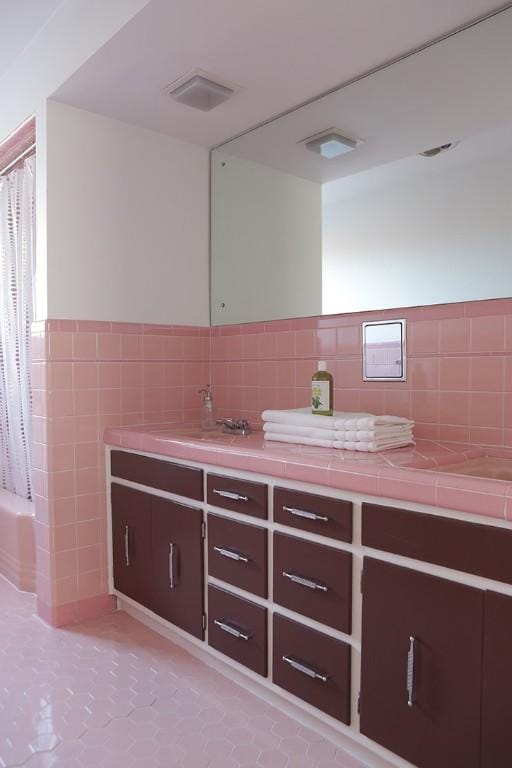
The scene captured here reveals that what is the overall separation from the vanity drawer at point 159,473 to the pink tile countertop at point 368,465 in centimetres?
5

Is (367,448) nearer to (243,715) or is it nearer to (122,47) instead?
(243,715)

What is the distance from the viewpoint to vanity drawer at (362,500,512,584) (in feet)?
3.86

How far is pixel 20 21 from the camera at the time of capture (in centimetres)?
227

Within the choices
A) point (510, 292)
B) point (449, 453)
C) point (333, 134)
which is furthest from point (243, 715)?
point (333, 134)

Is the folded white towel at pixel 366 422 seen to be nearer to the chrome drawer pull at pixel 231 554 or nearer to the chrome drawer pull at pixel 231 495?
the chrome drawer pull at pixel 231 495

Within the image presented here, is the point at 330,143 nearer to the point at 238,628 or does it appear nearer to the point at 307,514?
the point at 307,514

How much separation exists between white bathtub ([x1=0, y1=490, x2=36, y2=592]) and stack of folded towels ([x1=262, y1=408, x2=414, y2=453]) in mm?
1355

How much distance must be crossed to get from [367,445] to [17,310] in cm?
194

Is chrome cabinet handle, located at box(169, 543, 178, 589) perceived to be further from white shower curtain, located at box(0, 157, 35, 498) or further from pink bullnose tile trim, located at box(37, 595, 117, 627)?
white shower curtain, located at box(0, 157, 35, 498)

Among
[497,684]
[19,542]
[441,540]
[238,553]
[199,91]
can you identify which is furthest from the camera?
[19,542]

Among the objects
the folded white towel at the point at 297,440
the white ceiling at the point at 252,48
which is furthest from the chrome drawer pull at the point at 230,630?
the white ceiling at the point at 252,48

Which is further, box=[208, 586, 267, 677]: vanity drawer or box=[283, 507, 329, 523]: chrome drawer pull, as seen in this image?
box=[208, 586, 267, 677]: vanity drawer

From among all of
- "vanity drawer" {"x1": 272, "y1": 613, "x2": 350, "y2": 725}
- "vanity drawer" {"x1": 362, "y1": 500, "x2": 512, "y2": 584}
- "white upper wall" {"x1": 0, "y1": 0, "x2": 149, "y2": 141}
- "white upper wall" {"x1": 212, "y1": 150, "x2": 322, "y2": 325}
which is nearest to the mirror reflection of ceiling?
"white upper wall" {"x1": 212, "y1": 150, "x2": 322, "y2": 325}

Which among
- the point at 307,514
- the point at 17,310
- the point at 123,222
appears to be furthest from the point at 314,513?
the point at 17,310
